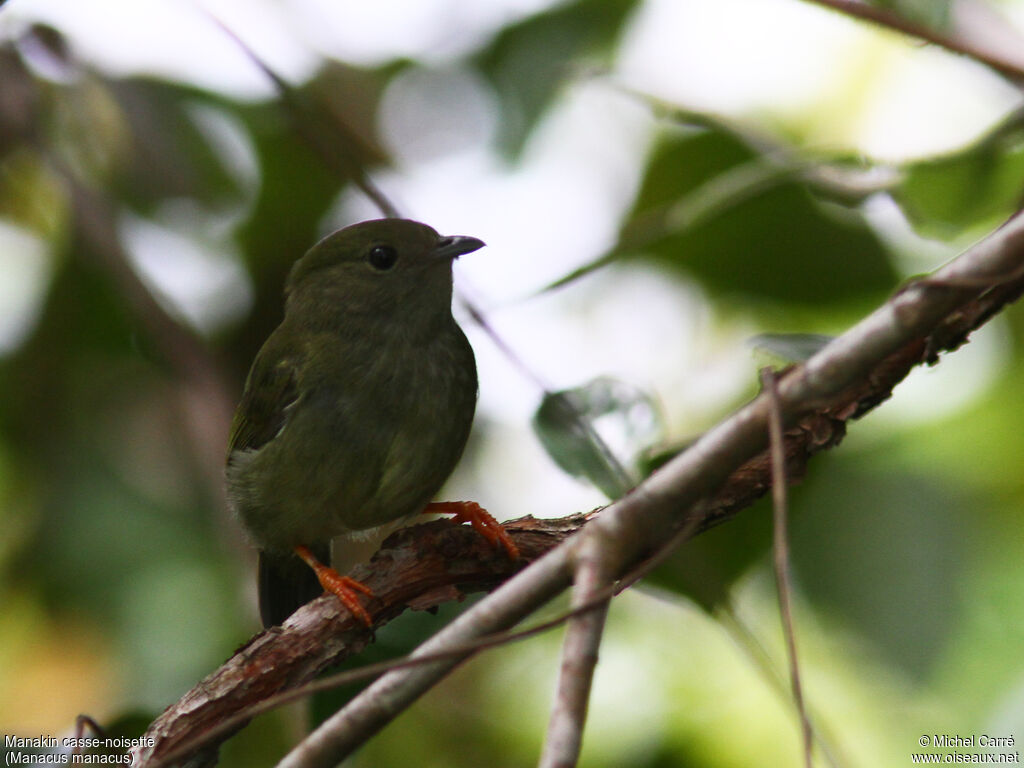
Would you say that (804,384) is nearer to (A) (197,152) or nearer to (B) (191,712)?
(B) (191,712)

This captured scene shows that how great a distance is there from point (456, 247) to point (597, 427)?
3.78 ft

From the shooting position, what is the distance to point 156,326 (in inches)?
174

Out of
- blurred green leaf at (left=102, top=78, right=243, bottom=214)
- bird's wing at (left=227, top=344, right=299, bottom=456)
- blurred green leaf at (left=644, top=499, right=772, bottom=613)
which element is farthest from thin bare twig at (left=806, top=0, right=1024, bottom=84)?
blurred green leaf at (left=102, top=78, right=243, bottom=214)

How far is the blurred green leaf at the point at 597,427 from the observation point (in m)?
2.83

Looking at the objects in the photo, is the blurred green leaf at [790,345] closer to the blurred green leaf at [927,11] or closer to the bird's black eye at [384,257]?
the blurred green leaf at [927,11]

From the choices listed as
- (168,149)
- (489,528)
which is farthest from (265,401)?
(168,149)

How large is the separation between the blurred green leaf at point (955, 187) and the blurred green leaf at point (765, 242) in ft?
→ 1.35

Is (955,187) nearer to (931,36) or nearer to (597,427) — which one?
(931,36)

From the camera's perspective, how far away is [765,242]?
376 cm

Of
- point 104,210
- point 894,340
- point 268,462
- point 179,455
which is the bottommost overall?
point 894,340

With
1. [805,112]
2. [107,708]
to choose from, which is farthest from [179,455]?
[805,112]

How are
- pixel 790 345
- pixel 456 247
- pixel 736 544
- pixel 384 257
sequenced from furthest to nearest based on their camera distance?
pixel 384 257
pixel 456 247
pixel 736 544
pixel 790 345

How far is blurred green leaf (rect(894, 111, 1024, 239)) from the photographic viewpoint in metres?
3.13

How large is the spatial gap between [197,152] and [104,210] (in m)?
0.47
